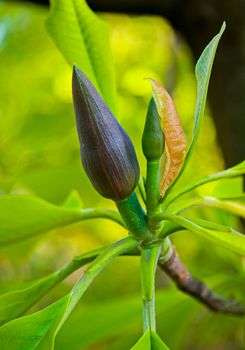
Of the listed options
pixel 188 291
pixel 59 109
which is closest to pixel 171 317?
pixel 188 291

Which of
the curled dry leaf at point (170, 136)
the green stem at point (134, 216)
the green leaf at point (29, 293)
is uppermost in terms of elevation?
the curled dry leaf at point (170, 136)

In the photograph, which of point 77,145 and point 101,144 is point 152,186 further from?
point 77,145

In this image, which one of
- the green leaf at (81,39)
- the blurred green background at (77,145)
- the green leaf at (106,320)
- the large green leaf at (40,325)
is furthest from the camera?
the blurred green background at (77,145)

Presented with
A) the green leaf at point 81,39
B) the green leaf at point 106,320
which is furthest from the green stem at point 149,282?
the green leaf at point 106,320

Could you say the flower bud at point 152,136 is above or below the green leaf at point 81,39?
below

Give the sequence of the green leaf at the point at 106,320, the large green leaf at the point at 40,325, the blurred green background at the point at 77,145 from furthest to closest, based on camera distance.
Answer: the blurred green background at the point at 77,145
the green leaf at the point at 106,320
the large green leaf at the point at 40,325

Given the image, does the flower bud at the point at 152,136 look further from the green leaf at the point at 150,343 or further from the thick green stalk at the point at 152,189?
the green leaf at the point at 150,343

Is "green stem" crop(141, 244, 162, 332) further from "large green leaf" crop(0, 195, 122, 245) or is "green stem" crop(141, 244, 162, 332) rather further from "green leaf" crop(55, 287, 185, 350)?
"green leaf" crop(55, 287, 185, 350)

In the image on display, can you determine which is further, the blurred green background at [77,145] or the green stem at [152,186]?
the blurred green background at [77,145]
